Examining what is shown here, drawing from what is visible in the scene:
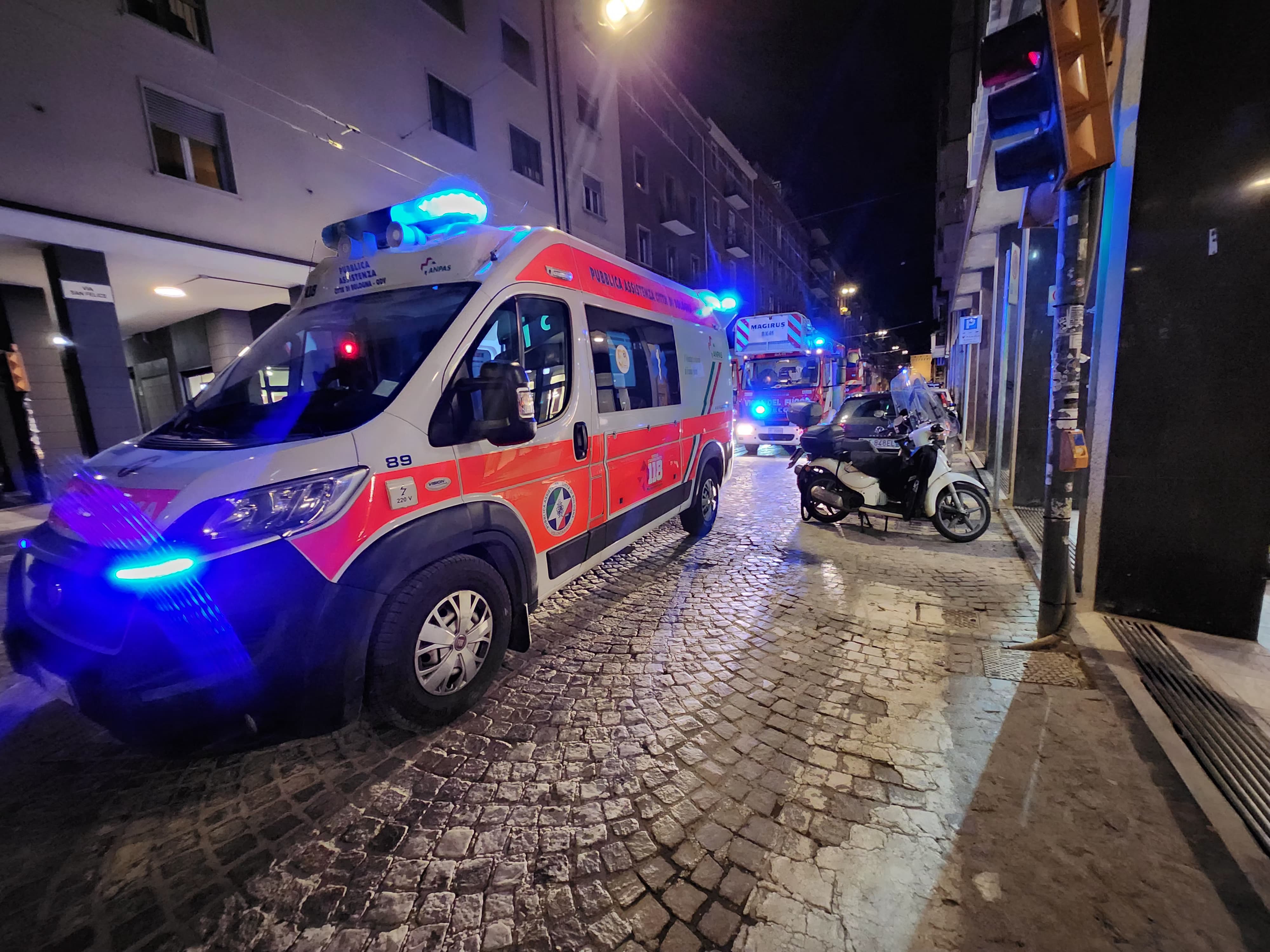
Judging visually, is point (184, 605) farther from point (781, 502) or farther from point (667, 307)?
point (781, 502)

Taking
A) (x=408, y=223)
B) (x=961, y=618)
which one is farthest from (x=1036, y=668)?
(x=408, y=223)

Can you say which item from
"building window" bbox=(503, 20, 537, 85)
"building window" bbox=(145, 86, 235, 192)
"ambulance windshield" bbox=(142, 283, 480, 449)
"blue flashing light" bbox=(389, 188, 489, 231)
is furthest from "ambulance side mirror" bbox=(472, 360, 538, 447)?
"building window" bbox=(503, 20, 537, 85)

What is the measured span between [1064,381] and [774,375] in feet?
38.8

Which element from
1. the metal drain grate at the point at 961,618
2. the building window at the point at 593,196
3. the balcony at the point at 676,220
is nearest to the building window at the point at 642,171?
the balcony at the point at 676,220

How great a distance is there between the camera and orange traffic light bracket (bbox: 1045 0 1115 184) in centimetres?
273

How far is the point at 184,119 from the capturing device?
825 centimetres

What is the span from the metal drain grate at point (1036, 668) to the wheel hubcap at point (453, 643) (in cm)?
312

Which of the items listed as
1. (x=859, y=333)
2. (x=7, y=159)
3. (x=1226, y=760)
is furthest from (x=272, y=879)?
(x=859, y=333)

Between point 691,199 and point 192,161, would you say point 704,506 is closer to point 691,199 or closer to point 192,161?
point 192,161

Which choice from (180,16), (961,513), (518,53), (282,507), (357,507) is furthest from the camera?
(518,53)

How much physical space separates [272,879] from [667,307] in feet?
17.1

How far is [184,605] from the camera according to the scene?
6.66 ft

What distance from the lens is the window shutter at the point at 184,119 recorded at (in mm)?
7930

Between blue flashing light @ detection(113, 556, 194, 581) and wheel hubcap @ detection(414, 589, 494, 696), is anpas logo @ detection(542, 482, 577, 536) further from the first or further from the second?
blue flashing light @ detection(113, 556, 194, 581)
